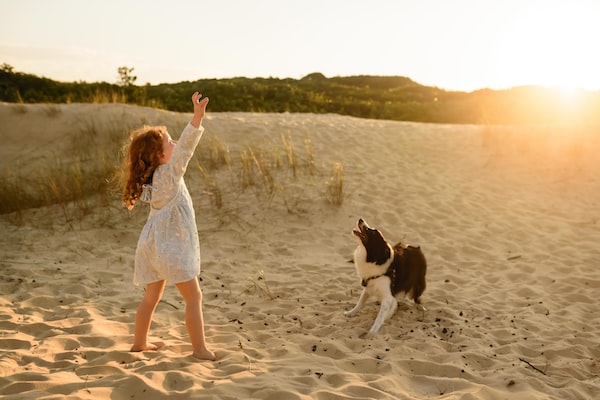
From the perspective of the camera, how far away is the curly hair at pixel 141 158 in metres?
3.77

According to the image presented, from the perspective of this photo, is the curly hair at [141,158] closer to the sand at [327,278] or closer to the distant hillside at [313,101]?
the sand at [327,278]

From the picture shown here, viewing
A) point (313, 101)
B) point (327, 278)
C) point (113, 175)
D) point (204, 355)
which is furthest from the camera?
point (313, 101)

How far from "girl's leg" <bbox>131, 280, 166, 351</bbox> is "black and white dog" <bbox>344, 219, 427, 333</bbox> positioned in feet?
5.79

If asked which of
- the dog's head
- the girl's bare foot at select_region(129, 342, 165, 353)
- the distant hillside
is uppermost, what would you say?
the distant hillside

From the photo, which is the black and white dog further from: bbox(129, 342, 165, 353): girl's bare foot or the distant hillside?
the distant hillside

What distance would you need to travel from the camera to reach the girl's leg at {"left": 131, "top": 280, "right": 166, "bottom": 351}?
394cm

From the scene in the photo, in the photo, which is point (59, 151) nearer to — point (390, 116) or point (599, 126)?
point (599, 126)

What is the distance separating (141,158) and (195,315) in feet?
3.85

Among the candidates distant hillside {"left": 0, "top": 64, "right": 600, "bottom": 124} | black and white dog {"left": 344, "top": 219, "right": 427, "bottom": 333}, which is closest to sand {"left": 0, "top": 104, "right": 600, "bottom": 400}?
black and white dog {"left": 344, "top": 219, "right": 427, "bottom": 333}

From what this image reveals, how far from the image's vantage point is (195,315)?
3.90 m

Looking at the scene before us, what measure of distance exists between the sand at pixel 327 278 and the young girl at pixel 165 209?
625mm

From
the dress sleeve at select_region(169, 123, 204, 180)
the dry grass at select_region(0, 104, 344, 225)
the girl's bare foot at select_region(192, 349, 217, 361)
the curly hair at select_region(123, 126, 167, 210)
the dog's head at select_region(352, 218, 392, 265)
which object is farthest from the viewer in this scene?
the dry grass at select_region(0, 104, 344, 225)

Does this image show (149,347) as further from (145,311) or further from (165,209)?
(165,209)

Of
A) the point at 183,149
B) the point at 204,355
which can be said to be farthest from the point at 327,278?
the point at 183,149
